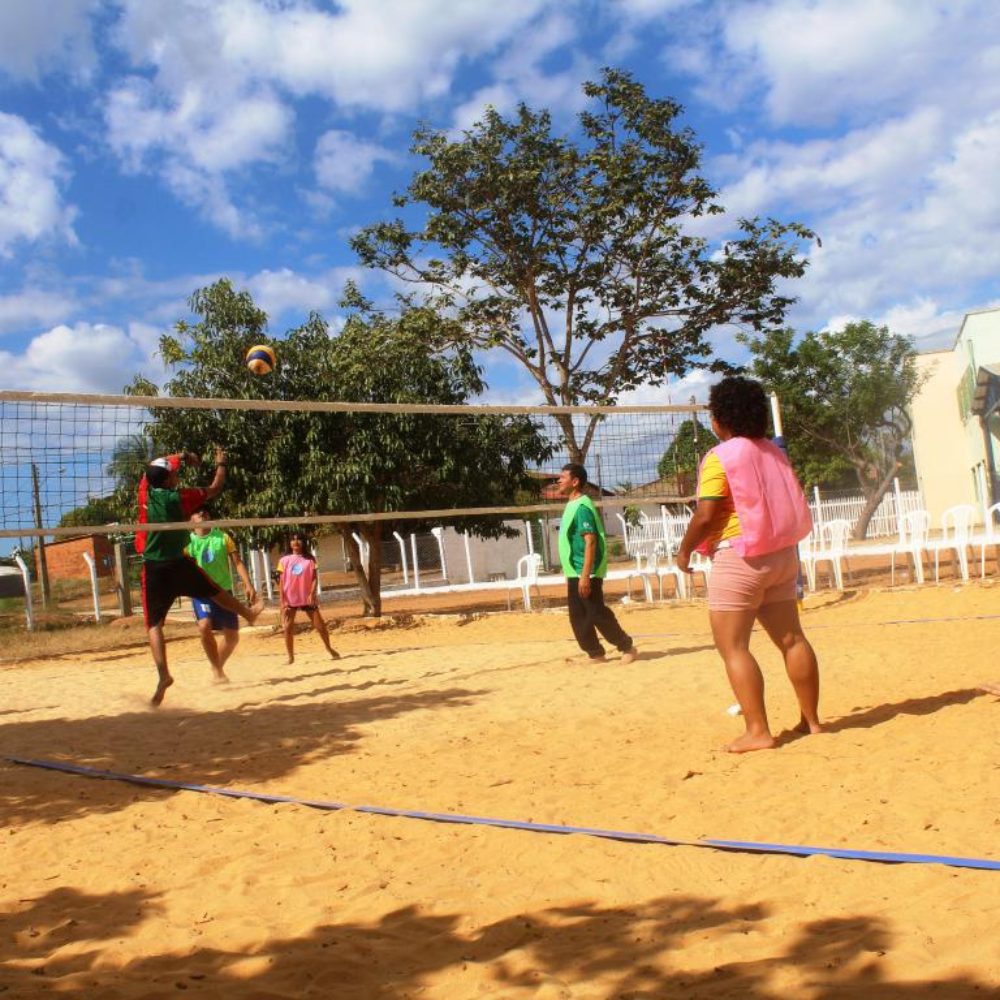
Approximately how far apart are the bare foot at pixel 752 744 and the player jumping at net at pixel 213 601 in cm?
521

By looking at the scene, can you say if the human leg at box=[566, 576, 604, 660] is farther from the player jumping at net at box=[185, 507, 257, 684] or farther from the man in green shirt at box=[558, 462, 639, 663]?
the player jumping at net at box=[185, 507, 257, 684]

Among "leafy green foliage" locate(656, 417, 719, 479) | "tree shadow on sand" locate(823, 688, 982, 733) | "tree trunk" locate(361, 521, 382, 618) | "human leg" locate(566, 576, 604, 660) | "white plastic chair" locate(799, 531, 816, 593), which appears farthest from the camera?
"tree trunk" locate(361, 521, 382, 618)

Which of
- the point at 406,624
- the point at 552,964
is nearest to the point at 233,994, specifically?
the point at 552,964

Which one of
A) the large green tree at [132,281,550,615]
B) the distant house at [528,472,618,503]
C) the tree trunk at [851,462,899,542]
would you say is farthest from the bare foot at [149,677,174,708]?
the tree trunk at [851,462,899,542]

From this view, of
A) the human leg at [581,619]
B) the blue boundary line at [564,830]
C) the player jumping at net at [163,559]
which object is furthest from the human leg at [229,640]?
the blue boundary line at [564,830]

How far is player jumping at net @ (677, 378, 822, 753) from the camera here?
4.88 meters

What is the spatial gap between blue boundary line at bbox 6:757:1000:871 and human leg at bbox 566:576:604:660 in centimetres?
402

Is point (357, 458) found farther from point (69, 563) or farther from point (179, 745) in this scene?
point (69, 563)

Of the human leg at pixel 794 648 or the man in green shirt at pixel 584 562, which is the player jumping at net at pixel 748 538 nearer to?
the human leg at pixel 794 648

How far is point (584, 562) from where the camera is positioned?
8.54 metres

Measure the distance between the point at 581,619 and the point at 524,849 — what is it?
16.2 ft

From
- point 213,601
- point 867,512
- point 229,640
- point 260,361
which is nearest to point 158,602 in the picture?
point 213,601

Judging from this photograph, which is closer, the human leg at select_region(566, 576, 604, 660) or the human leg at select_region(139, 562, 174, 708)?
the human leg at select_region(139, 562, 174, 708)

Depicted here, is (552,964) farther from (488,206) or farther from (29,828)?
(488,206)
